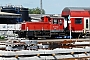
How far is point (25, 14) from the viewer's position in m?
58.1

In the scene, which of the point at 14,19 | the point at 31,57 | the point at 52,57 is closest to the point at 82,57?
the point at 52,57

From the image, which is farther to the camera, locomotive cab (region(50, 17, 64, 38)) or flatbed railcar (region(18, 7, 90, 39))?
locomotive cab (region(50, 17, 64, 38))

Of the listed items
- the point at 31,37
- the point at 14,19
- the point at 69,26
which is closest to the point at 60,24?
the point at 69,26

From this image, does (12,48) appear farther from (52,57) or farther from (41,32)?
(41,32)

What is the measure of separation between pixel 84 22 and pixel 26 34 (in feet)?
22.4

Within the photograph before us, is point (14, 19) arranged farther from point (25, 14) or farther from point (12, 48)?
point (12, 48)

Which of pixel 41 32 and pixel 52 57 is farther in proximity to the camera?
pixel 41 32

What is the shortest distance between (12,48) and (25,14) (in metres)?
49.1

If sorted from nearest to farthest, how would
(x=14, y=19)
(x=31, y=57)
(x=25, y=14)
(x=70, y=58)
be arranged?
(x=31, y=57) → (x=70, y=58) → (x=14, y=19) → (x=25, y=14)

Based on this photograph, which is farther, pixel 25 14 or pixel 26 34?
pixel 25 14

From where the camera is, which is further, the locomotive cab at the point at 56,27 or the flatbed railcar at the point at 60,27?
the locomotive cab at the point at 56,27

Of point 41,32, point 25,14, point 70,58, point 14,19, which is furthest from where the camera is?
point 25,14

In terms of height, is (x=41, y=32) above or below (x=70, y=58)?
below

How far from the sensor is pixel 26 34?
30891mm
